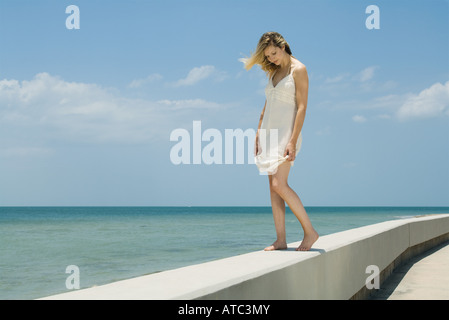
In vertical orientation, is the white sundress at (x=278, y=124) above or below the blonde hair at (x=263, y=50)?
below

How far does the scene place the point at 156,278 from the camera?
2.51m

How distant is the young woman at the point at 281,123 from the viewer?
3.83 m

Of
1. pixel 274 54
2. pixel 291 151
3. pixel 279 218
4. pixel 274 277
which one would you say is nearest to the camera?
pixel 274 277

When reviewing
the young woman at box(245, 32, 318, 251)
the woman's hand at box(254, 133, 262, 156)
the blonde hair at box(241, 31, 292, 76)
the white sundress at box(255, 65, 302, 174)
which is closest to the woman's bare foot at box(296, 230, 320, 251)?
the young woman at box(245, 32, 318, 251)

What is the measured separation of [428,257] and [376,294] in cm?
348

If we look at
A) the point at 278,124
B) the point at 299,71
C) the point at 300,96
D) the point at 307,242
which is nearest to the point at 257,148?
the point at 278,124

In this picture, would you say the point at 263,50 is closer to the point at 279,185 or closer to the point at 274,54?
the point at 274,54

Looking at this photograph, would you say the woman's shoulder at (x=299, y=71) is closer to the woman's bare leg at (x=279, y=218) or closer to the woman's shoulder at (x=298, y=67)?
the woman's shoulder at (x=298, y=67)

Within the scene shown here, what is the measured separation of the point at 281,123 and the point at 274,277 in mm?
1536

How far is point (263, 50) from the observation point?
13.0 ft

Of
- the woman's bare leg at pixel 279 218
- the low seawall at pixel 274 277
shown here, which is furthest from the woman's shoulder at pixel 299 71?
the low seawall at pixel 274 277

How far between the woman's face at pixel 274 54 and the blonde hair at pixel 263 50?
3 cm

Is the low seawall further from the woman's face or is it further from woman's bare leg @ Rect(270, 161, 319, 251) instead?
the woman's face

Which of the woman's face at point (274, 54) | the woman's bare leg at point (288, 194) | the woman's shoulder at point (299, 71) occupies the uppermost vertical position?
the woman's face at point (274, 54)
